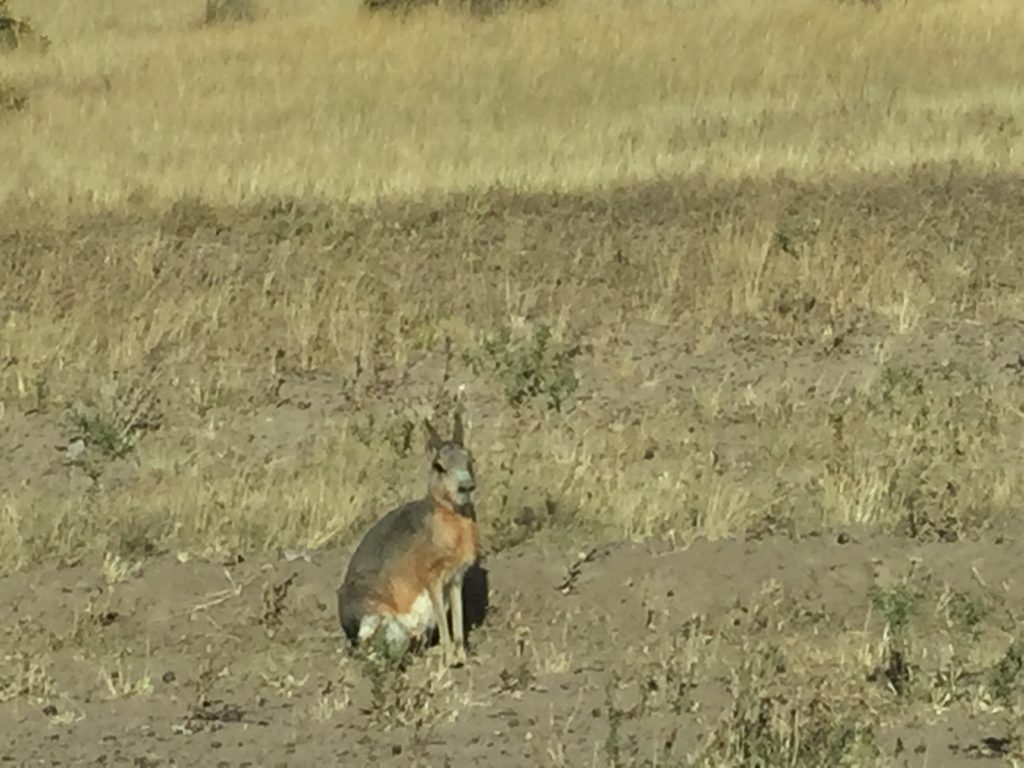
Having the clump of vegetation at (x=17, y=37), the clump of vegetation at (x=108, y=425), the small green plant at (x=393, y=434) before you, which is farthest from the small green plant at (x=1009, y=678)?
the clump of vegetation at (x=17, y=37)

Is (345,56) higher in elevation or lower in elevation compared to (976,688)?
lower

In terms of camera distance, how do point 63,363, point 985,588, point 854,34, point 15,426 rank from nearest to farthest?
point 985,588
point 15,426
point 63,363
point 854,34

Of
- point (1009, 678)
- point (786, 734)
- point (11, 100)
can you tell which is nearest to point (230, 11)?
point (11, 100)

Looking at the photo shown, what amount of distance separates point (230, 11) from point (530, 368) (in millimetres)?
23826

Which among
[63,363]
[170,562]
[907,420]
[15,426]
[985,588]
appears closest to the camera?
[985,588]

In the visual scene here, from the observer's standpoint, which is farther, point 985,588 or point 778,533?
point 778,533

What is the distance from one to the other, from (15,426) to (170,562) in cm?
379

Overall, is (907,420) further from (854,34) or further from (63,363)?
(854,34)

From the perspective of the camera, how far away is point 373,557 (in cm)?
888

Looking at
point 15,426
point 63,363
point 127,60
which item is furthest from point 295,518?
point 127,60

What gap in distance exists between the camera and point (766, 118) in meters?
22.8

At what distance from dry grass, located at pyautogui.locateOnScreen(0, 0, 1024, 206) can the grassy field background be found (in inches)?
3.8

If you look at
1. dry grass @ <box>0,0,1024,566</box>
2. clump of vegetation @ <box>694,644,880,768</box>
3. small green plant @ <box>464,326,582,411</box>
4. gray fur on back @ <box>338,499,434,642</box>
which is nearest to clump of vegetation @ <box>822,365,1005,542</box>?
dry grass @ <box>0,0,1024,566</box>

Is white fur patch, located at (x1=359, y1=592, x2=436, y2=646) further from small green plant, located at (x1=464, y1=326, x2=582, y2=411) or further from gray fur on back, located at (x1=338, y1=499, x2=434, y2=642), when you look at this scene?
small green plant, located at (x1=464, y1=326, x2=582, y2=411)
